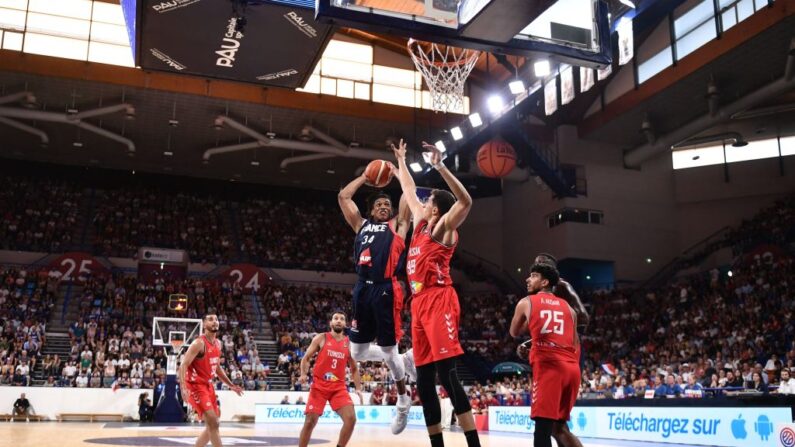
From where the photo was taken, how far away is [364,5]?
835 cm

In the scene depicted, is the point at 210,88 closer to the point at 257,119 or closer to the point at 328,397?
the point at 257,119

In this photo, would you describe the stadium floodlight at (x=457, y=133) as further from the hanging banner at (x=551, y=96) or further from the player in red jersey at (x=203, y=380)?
the player in red jersey at (x=203, y=380)

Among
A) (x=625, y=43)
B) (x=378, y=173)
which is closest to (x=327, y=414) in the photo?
(x=625, y=43)

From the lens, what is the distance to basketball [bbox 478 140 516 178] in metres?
22.0

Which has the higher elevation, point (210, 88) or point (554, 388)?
point (210, 88)

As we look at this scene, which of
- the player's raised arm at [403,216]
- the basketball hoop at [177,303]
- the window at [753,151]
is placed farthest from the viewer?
the window at [753,151]

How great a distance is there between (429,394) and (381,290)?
110 cm

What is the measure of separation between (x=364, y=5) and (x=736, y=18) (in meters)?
17.2

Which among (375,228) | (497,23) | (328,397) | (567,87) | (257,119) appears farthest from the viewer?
(257,119)

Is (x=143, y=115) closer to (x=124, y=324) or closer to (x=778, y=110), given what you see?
(x=124, y=324)

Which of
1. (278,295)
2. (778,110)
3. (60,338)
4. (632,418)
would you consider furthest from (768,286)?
(60,338)

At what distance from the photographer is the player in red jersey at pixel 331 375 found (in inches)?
321

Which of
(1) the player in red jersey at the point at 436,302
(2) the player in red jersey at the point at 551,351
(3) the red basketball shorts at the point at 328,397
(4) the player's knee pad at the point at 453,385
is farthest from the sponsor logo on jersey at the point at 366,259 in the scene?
(3) the red basketball shorts at the point at 328,397

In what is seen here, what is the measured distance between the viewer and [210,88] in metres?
26.3
